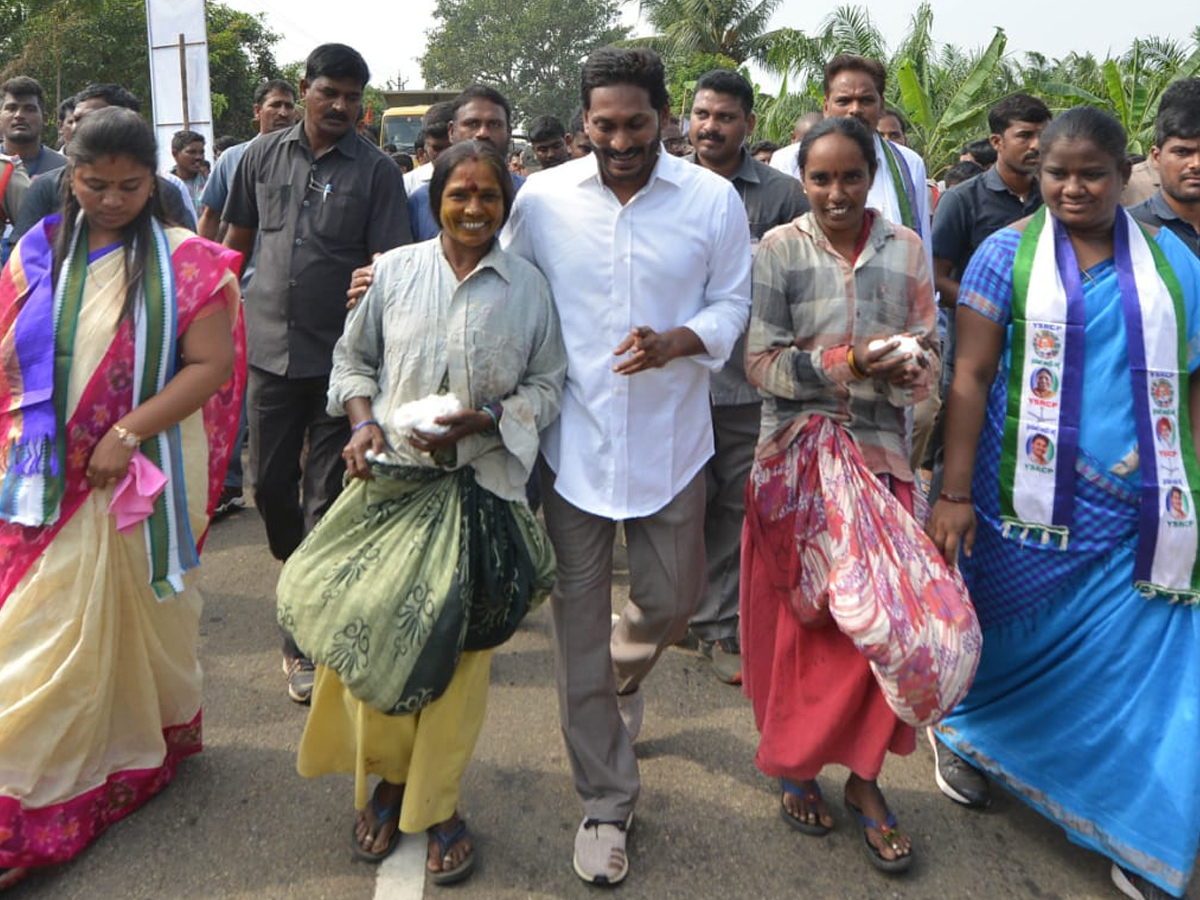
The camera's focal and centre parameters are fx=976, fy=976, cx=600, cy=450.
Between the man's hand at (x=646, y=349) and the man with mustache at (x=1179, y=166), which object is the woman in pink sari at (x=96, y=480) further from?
the man with mustache at (x=1179, y=166)

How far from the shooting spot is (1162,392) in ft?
8.56

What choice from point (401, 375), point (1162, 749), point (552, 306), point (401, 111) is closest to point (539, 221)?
point (552, 306)

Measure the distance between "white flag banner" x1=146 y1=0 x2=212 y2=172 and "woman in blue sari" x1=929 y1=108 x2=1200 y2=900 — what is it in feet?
42.4

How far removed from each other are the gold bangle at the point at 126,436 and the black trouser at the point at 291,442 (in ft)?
3.22

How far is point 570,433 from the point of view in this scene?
8.70 feet

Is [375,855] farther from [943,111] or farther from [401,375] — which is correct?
[943,111]

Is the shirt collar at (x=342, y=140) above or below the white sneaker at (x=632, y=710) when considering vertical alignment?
above

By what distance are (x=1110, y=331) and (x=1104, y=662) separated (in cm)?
91

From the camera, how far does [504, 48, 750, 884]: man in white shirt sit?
258cm

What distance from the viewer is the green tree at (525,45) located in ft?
185

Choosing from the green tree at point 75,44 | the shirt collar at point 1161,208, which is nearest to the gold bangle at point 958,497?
the shirt collar at point 1161,208

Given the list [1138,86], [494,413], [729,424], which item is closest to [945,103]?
[1138,86]

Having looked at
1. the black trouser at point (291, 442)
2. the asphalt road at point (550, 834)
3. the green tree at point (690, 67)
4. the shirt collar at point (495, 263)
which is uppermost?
the green tree at point (690, 67)

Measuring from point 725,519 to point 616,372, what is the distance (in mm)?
1720
